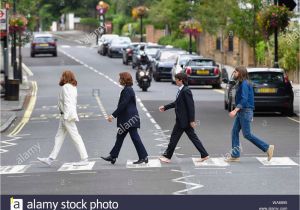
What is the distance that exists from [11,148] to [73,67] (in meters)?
44.9

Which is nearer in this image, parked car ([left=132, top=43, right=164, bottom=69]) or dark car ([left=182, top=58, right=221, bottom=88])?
dark car ([left=182, top=58, right=221, bottom=88])

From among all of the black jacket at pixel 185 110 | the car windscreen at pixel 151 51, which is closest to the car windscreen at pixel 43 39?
Answer: the car windscreen at pixel 151 51

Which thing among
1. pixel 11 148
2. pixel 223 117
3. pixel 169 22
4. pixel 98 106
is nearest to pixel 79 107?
pixel 98 106

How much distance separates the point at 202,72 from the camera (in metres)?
46.6

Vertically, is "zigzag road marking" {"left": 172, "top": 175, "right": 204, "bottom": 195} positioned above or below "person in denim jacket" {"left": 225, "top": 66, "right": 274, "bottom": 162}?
below

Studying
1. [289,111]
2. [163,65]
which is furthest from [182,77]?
[163,65]

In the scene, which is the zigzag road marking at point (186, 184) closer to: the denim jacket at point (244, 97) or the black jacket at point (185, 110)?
the black jacket at point (185, 110)

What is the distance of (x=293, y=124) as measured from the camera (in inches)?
1100

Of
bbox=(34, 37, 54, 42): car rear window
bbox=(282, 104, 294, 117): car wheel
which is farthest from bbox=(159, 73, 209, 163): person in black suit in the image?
bbox=(34, 37, 54, 42): car rear window

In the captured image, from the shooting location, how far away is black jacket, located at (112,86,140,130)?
19.2 meters

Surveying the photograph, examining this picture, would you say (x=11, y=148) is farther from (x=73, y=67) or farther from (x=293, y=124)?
(x=73, y=67)

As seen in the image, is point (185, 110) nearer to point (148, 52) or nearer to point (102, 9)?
point (148, 52)

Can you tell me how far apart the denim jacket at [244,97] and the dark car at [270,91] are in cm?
1111

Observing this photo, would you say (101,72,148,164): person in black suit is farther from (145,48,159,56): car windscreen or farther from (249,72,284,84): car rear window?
(145,48,159,56): car windscreen
